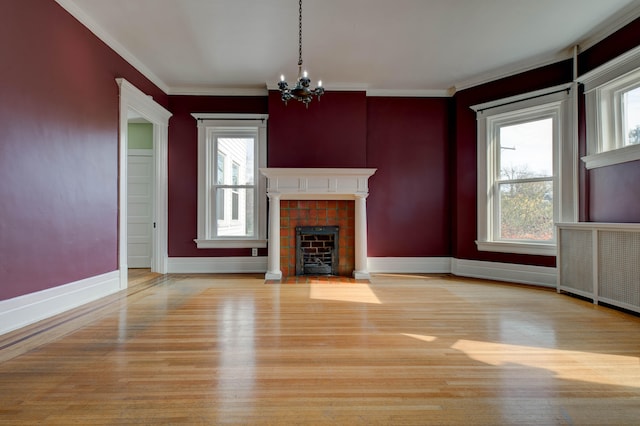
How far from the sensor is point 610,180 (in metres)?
3.31

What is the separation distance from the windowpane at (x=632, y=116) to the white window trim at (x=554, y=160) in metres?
0.50

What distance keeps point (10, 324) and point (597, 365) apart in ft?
13.7

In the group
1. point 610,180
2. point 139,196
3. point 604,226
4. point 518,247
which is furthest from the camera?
point 139,196

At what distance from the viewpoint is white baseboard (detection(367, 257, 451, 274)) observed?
4922mm

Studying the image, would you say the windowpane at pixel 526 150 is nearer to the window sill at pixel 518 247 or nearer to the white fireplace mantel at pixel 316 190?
the window sill at pixel 518 247

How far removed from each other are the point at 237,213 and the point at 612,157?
488cm

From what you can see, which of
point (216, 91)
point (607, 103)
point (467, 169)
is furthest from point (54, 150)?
point (607, 103)

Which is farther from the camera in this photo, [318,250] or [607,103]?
[318,250]

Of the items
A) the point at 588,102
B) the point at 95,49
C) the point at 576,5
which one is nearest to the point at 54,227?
the point at 95,49

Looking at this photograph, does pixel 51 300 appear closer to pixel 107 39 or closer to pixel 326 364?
pixel 326 364

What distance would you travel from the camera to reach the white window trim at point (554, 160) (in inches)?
148

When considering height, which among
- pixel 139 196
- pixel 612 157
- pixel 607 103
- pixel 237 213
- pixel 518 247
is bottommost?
pixel 518 247

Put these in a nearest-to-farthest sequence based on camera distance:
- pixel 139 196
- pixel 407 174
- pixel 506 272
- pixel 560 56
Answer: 1. pixel 560 56
2. pixel 506 272
3. pixel 407 174
4. pixel 139 196

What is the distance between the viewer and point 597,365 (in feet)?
6.05
